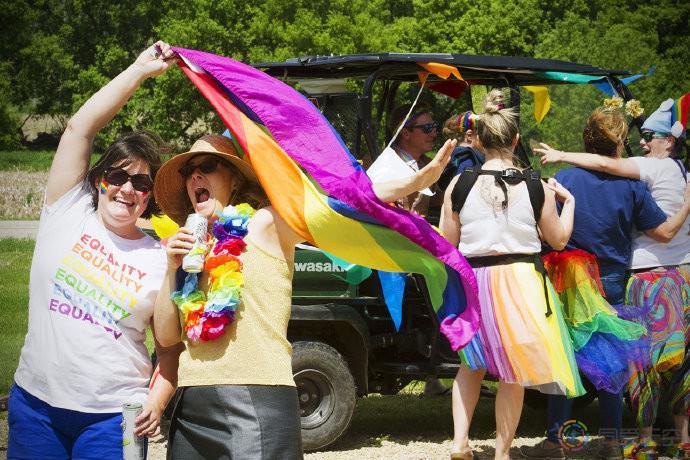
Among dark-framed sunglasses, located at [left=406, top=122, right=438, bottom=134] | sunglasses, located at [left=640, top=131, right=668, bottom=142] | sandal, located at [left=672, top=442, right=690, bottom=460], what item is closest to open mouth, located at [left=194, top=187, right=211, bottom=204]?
dark-framed sunglasses, located at [left=406, top=122, right=438, bottom=134]

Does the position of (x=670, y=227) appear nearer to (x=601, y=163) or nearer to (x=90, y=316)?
(x=601, y=163)

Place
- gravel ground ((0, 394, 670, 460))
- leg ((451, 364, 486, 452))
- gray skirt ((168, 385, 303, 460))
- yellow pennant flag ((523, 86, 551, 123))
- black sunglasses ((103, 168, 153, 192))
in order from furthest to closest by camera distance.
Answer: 1. yellow pennant flag ((523, 86, 551, 123))
2. gravel ground ((0, 394, 670, 460))
3. leg ((451, 364, 486, 452))
4. black sunglasses ((103, 168, 153, 192))
5. gray skirt ((168, 385, 303, 460))

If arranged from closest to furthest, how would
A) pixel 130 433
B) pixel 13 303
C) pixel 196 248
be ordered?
pixel 196 248 → pixel 130 433 → pixel 13 303

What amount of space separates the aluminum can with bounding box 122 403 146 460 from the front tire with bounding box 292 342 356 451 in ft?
10.1

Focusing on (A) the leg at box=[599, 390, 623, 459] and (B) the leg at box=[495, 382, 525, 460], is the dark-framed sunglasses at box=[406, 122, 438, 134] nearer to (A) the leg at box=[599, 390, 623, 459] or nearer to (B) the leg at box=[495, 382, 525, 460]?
(B) the leg at box=[495, 382, 525, 460]

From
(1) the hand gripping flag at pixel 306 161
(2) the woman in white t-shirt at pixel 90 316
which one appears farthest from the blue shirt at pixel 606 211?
(2) the woman in white t-shirt at pixel 90 316

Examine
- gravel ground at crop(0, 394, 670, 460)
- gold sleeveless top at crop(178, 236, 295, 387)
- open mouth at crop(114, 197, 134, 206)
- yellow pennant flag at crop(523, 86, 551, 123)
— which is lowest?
gravel ground at crop(0, 394, 670, 460)

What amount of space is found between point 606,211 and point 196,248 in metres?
3.73

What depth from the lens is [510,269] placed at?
18.3ft

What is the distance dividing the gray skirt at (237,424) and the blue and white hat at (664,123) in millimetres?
4151

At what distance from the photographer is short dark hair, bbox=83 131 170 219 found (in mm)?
3695

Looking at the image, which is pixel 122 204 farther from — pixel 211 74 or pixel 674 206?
pixel 674 206

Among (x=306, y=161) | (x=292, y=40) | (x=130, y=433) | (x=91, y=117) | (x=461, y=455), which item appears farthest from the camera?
(x=292, y=40)

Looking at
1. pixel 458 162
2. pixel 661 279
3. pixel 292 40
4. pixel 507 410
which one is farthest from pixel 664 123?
pixel 292 40
